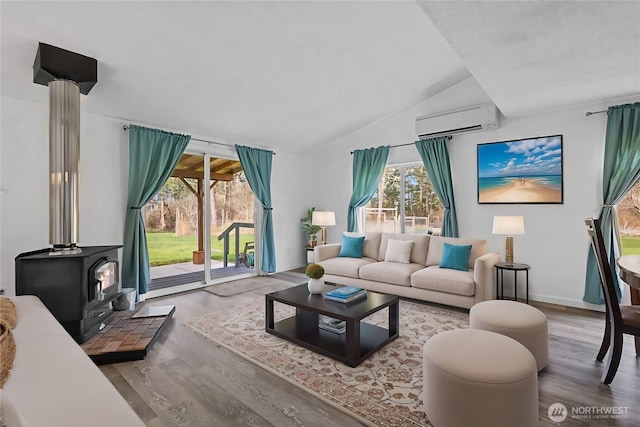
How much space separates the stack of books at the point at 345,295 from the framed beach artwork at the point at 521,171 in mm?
2688

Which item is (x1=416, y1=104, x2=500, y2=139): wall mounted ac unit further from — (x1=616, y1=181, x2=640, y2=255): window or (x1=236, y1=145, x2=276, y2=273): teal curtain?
(x1=236, y1=145, x2=276, y2=273): teal curtain

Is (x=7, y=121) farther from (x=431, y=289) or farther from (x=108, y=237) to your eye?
(x=431, y=289)

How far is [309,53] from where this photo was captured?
3.51 m

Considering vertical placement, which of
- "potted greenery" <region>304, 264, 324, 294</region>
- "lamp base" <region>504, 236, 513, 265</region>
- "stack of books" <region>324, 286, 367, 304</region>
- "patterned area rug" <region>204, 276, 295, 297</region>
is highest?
"lamp base" <region>504, 236, 513, 265</region>

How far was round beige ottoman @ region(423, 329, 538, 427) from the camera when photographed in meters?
1.54

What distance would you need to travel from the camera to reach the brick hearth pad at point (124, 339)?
8.29 feet

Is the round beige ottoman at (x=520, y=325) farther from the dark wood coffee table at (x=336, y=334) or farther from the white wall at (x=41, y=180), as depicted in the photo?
the white wall at (x=41, y=180)

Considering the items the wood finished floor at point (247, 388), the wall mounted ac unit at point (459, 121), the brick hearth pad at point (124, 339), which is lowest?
the wood finished floor at point (247, 388)

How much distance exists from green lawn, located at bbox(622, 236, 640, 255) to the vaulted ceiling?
1.67 meters

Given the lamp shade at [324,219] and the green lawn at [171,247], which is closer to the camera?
the green lawn at [171,247]

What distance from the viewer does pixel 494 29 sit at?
2.37 m


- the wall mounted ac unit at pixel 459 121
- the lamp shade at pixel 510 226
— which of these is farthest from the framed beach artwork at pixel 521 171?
the lamp shade at pixel 510 226

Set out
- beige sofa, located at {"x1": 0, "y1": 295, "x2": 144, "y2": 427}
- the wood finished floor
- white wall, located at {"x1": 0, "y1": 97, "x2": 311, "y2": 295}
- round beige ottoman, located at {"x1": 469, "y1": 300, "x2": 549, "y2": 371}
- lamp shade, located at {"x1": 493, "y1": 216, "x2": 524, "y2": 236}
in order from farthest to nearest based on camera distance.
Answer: lamp shade, located at {"x1": 493, "y1": 216, "x2": 524, "y2": 236} < white wall, located at {"x1": 0, "y1": 97, "x2": 311, "y2": 295} < round beige ottoman, located at {"x1": 469, "y1": 300, "x2": 549, "y2": 371} < the wood finished floor < beige sofa, located at {"x1": 0, "y1": 295, "x2": 144, "y2": 427}

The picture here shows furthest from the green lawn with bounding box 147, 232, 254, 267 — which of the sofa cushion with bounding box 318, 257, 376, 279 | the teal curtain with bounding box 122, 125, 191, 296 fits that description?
the sofa cushion with bounding box 318, 257, 376, 279
